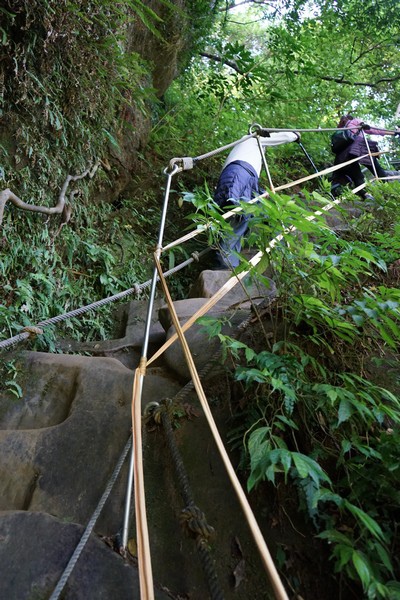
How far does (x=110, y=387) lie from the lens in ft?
8.50

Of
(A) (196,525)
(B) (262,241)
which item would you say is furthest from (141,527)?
(B) (262,241)

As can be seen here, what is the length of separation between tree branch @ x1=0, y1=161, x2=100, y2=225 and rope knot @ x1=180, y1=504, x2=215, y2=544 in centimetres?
247

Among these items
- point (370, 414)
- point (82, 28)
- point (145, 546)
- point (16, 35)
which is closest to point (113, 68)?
point (82, 28)

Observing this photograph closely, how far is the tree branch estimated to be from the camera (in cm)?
307

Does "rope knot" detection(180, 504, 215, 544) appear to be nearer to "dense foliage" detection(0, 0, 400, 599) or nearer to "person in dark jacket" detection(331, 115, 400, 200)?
"dense foliage" detection(0, 0, 400, 599)

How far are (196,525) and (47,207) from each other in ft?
10.2

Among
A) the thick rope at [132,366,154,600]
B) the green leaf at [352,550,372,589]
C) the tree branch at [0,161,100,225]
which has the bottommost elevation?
the green leaf at [352,550,372,589]

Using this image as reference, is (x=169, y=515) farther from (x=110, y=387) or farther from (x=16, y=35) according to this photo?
(x=16, y=35)

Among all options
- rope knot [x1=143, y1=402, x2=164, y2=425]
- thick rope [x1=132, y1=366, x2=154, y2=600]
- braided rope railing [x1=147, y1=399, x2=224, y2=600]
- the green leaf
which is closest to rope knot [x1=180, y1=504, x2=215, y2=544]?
braided rope railing [x1=147, y1=399, x2=224, y2=600]

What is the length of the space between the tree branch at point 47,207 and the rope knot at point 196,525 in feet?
8.10

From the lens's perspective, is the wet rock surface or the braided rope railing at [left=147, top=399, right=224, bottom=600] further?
the wet rock surface

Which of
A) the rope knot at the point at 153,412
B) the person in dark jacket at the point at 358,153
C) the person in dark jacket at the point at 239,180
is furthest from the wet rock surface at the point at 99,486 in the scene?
the person in dark jacket at the point at 358,153

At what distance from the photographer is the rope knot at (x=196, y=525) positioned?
1.36 metres

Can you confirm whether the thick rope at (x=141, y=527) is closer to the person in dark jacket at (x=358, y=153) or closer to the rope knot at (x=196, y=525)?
the rope knot at (x=196, y=525)
